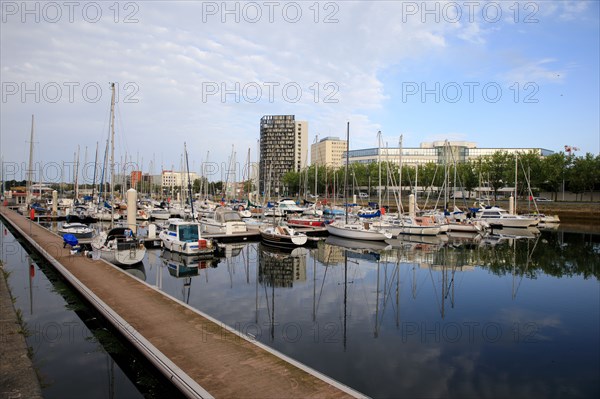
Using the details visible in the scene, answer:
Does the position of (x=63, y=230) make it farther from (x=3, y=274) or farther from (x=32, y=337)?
(x=32, y=337)

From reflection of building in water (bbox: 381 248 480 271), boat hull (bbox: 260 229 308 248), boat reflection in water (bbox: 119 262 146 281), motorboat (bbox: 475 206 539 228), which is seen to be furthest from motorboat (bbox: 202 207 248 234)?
motorboat (bbox: 475 206 539 228)

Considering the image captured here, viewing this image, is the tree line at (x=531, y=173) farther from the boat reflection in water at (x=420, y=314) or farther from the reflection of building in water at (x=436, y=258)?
the boat reflection in water at (x=420, y=314)

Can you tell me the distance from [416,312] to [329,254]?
15.7 m

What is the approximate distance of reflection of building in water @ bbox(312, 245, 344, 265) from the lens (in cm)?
3005

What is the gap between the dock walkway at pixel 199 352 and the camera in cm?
855

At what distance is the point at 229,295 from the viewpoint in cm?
1959

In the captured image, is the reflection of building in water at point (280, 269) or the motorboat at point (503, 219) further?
the motorboat at point (503, 219)

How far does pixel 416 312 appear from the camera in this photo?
1766 centimetres

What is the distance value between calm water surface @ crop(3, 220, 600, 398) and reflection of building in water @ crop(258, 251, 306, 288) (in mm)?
121

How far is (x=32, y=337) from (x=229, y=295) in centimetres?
820

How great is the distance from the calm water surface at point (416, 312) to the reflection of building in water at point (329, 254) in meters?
0.16

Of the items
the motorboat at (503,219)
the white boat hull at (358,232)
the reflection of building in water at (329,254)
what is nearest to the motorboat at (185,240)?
the reflection of building in water at (329,254)

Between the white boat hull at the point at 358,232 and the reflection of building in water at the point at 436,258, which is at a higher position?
the white boat hull at the point at 358,232

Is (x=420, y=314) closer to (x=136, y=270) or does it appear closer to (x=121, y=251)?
(x=136, y=270)
